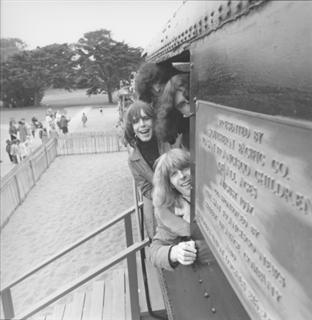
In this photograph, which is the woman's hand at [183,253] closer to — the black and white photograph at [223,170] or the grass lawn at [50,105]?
the black and white photograph at [223,170]

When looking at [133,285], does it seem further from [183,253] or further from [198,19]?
[198,19]

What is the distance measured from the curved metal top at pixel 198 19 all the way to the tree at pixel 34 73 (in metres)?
52.3

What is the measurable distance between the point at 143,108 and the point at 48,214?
8.05m

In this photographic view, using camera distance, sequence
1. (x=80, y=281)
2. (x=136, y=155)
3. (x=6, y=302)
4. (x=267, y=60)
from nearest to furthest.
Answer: (x=267, y=60) < (x=80, y=281) < (x=136, y=155) < (x=6, y=302)

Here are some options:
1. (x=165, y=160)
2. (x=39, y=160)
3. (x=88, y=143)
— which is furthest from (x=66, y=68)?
(x=165, y=160)

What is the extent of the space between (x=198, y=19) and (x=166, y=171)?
948 mm

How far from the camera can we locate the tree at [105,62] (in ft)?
164

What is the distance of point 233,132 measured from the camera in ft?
4.65

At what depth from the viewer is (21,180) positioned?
1157 centimetres

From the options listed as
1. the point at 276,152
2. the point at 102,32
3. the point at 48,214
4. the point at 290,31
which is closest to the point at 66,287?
the point at 276,152

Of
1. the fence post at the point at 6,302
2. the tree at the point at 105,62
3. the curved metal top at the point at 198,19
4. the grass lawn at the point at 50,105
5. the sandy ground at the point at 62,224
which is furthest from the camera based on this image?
the tree at the point at 105,62

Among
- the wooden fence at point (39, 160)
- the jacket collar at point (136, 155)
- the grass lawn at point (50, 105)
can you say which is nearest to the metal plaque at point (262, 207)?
the jacket collar at point (136, 155)

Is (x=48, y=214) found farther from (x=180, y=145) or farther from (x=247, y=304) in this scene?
(x=247, y=304)

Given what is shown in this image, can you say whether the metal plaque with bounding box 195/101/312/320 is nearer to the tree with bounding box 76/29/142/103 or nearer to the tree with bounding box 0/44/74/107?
the tree with bounding box 76/29/142/103
